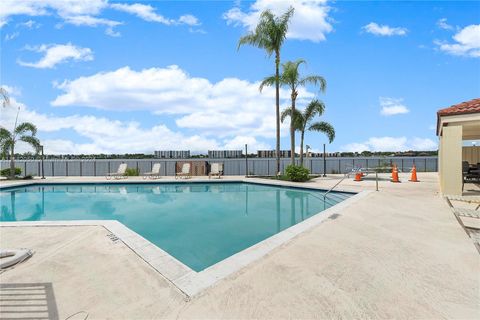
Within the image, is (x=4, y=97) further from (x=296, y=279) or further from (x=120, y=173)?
(x=120, y=173)

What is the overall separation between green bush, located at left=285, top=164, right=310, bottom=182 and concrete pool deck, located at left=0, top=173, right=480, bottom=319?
393 inches

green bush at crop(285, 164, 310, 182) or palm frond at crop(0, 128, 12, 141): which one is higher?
palm frond at crop(0, 128, 12, 141)

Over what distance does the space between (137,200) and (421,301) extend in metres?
10.5

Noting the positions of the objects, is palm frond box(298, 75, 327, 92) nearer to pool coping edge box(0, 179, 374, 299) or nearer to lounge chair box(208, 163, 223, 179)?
lounge chair box(208, 163, 223, 179)

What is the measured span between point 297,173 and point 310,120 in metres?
5.04

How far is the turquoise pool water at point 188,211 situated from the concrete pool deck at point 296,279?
4.20 feet

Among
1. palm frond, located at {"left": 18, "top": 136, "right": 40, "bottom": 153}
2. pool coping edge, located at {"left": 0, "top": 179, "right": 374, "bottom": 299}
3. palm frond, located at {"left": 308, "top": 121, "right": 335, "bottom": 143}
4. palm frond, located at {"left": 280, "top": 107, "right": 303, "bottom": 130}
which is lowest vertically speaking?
pool coping edge, located at {"left": 0, "top": 179, "right": 374, "bottom": 299}

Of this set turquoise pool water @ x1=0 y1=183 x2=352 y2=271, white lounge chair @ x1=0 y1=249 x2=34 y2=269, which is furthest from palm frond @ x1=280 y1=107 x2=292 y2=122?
white lounge chair @ x1=0 y1=249 x2=34 y2=269

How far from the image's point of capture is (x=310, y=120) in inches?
728

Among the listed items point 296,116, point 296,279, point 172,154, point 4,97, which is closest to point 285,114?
point 296,116

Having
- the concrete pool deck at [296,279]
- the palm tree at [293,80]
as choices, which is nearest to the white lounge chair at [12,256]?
the concrete pool deck at [296,279]

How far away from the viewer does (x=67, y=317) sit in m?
2.56

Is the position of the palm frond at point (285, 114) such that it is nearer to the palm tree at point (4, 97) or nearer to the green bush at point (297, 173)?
the green bush at point (297, 173)

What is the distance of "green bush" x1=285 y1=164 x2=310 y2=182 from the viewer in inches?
597
